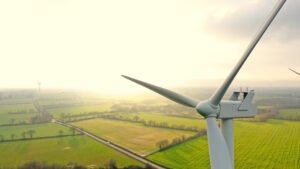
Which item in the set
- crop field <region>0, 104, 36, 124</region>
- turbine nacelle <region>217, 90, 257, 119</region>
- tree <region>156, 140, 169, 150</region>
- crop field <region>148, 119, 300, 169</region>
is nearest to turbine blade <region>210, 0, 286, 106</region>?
turbine nacelle <region>217, 90, 257, 119</region>

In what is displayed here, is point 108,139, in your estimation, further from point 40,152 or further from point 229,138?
point 229,138

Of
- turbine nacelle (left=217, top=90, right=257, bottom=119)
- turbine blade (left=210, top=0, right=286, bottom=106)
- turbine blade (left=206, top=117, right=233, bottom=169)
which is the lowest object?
turbine blade (left=206, top=117, right=233, bottom=169)

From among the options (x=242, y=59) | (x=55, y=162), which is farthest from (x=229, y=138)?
(x=55, y=162)

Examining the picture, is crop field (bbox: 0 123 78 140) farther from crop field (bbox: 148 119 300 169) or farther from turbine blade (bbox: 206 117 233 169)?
turbine blade (bbox: 206 117 233 169)

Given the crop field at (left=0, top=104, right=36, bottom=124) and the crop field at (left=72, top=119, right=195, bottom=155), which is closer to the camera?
the crop field at (left=72, top=119, right=195, bottom=155)

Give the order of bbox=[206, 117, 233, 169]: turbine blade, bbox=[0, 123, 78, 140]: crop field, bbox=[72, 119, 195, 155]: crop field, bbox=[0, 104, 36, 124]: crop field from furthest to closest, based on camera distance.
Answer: bbox=[0, 104, 36, 124]: crop field, bbox=[0, 123, 78, 140]: crop field, bbox=[72, 119, 195, 155]: crop field, bbox=[206, 117, 233, 169]: turbine blade

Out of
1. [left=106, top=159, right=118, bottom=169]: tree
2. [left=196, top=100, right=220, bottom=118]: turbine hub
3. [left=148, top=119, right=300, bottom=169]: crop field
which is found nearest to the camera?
[left=196, top=100, right=220, bottom=118]: turbine hub

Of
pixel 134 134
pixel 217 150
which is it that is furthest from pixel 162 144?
pixel 217 150
